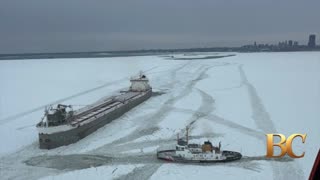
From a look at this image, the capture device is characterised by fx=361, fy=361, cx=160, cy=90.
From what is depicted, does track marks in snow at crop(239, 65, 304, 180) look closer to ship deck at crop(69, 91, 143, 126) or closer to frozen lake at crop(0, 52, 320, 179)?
frozen lake at crop(0, 52, 320, 179)

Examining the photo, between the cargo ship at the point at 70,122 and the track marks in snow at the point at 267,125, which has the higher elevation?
the cargo ship at the point at 70,122

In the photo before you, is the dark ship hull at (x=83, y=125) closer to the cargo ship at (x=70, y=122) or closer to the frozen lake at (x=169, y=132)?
the cargo ship at (x=70, y=122)

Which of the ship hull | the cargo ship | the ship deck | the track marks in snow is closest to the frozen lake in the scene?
the track marks in snow

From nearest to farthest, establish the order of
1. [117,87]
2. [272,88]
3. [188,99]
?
[188,99] < [272,88] < [117,87]

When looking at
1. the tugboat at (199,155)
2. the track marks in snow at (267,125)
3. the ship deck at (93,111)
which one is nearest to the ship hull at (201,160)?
the tugboat at (199,155)

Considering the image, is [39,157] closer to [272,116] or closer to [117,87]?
[272,116]

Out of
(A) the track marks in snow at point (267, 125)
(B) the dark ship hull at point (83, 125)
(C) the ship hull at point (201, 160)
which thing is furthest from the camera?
(B) the dark ship hull at point (83, 125)

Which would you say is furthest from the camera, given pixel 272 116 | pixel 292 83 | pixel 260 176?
pixel 292 83

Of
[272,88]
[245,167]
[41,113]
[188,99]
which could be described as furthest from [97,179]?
[272,88]
